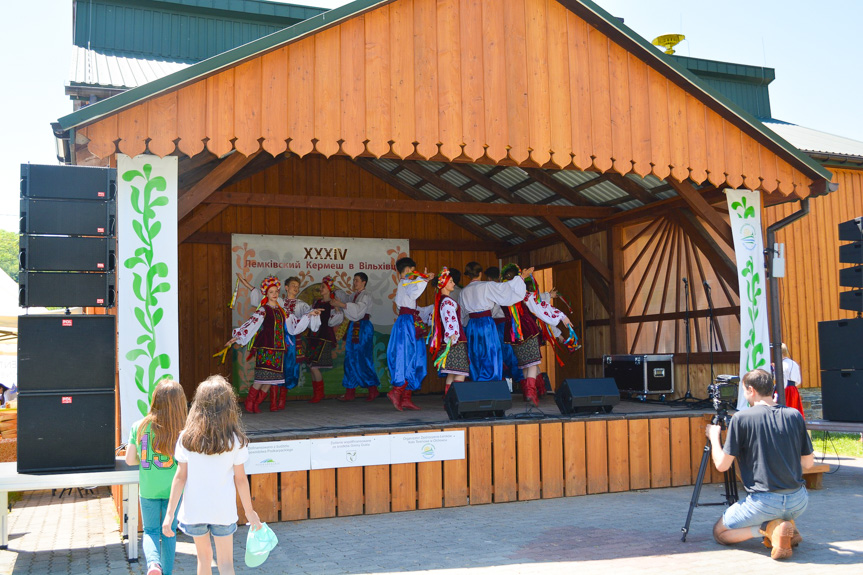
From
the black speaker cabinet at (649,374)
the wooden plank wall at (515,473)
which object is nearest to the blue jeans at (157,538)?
the wooden plank wall at (515,473)

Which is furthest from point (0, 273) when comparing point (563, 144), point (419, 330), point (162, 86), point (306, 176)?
point (563, 144)

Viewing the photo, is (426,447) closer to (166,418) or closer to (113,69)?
(166,418)

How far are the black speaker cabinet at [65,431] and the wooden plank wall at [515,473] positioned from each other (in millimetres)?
1438

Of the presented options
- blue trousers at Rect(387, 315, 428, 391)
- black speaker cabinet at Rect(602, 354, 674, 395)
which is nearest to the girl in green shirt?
blue trousers at Rect(387, 315, 428, 391)

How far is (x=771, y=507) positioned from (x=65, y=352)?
432 centimetres

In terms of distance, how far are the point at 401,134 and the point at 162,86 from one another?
1.78m

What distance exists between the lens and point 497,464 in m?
6.64

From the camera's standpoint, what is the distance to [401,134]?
6.04 m

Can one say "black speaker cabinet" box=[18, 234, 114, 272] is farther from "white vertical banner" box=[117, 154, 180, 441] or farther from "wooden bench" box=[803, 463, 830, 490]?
"wooden bench" box=[803, 463, 830, 490]

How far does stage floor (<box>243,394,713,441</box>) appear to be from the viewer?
6223mm

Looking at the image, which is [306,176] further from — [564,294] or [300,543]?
[300,543]

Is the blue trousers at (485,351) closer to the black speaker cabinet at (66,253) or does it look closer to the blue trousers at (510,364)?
the blue trousers at (510,364)

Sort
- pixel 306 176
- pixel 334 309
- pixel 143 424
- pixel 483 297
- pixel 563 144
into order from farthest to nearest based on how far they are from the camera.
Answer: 1. pixel 306 176
2. pixel 334 309
3. pixel 483 297
4. pixel 563 144
5. pixel 143 424

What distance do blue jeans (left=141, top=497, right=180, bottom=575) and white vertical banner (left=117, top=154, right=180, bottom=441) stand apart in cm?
139
